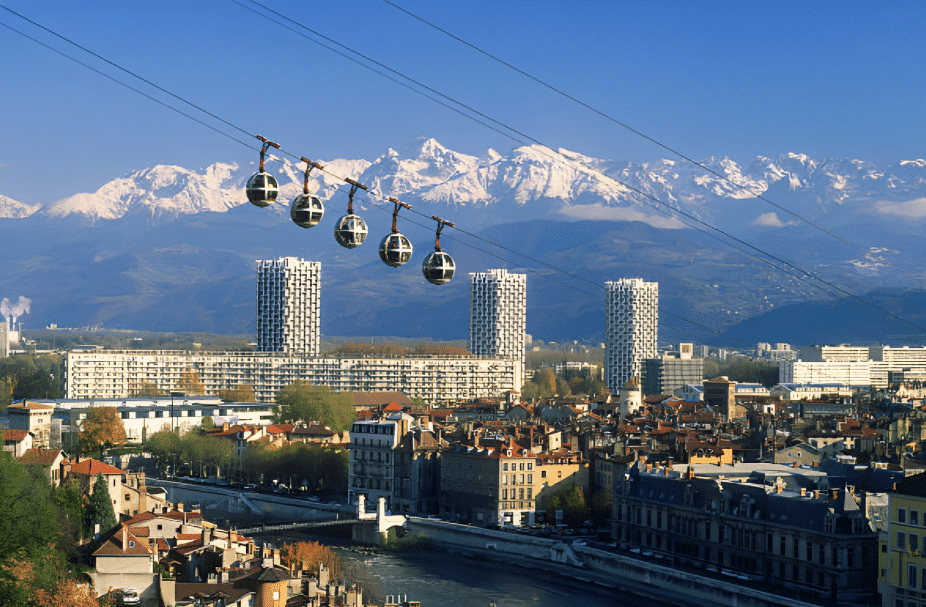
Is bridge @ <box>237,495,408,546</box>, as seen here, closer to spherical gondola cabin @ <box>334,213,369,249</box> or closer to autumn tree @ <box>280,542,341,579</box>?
autumn tree @ <box>280,542,341,579</box>

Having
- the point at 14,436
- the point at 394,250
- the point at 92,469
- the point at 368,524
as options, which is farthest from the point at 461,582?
the point at 394,250

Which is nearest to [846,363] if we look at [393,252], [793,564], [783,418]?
[783,418]

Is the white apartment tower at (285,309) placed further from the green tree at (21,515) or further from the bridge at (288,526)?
the green tree at (21,515)

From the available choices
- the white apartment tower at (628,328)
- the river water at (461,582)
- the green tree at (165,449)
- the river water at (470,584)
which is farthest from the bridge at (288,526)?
the white apartment tower at (628,328)

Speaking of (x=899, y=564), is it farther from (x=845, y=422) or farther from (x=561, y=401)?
(x=561, y=401)

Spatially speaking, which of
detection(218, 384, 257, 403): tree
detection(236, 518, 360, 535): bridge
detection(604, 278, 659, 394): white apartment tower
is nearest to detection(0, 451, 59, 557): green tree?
detection(236, 518, 360, 535): bridge
